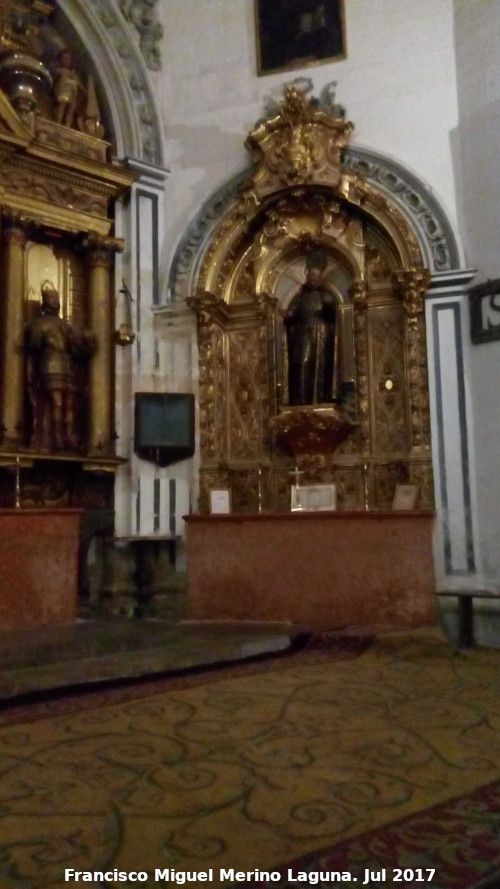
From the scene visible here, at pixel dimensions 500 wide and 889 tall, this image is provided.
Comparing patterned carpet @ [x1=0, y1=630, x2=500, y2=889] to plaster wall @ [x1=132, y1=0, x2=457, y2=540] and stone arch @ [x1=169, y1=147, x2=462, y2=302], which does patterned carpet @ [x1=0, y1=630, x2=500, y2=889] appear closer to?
plaster wall @ [x1=132, y1=0, x2=457, y2=540]

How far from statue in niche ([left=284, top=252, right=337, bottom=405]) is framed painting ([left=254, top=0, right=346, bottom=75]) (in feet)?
7.55

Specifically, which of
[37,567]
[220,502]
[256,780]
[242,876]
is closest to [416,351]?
[220,502]

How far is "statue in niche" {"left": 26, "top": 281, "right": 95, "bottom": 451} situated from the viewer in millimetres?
7441

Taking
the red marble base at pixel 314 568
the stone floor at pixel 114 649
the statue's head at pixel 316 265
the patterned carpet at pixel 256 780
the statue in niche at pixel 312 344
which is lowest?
the patterned carpet at pixel 256 780

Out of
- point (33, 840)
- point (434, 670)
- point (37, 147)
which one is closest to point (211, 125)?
point (37, 147)

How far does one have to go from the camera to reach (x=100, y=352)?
309 inches

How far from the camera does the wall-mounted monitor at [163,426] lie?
770cm

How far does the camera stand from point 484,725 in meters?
3.44

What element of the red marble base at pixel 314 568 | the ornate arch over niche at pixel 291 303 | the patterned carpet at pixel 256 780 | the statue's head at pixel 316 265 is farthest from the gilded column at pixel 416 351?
the patterned carpet at pixel 256 780

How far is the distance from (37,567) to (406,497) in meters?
3.29

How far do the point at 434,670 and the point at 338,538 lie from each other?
5.20 feet

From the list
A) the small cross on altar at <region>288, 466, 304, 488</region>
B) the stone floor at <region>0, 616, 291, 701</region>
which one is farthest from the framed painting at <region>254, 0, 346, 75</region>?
the stone floor at <region>0, 616, 291, 701</region>

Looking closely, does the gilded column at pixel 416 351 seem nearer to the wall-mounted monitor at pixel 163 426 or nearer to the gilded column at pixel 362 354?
the gilded column at pixel 362 354

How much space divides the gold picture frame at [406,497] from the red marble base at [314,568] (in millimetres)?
869
